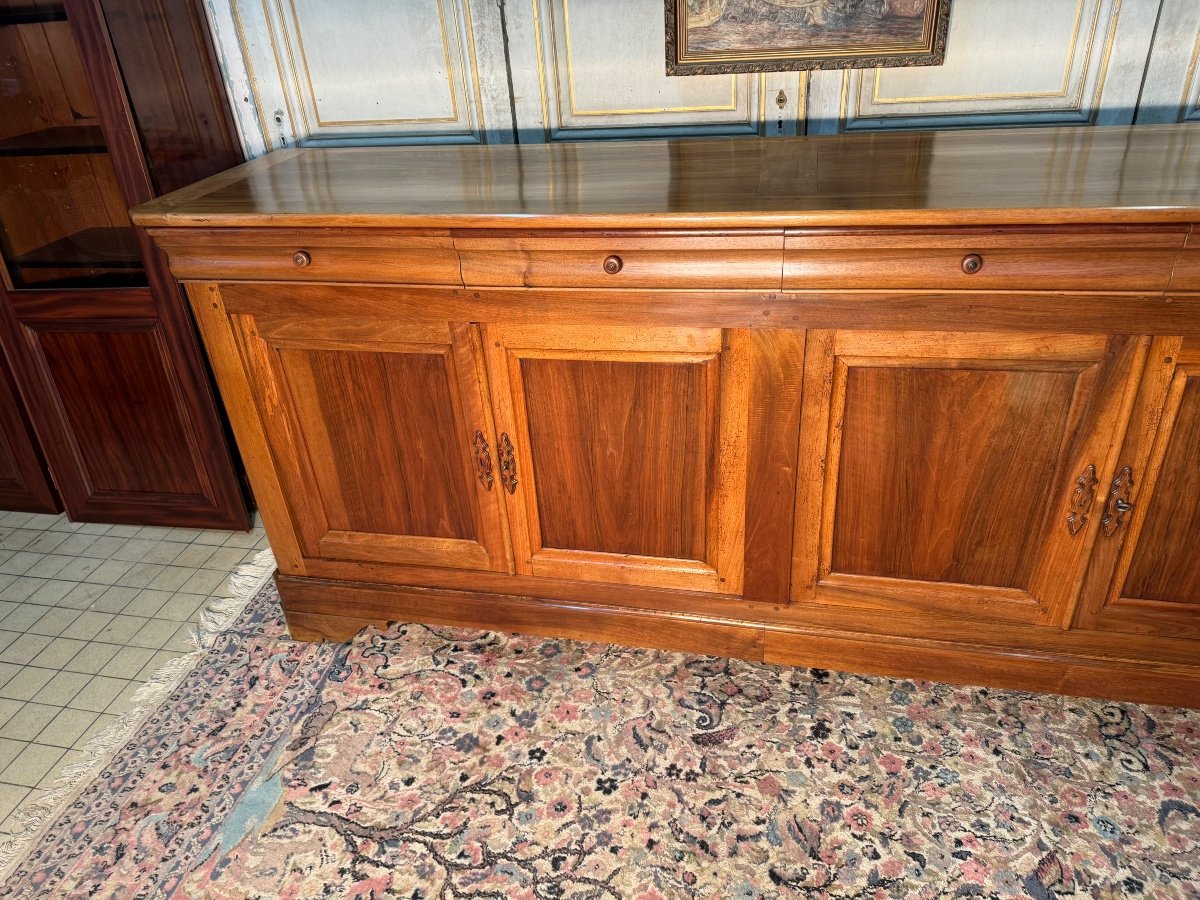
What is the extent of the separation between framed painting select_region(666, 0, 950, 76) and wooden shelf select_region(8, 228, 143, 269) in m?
1.51

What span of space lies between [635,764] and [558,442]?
68 centimetres

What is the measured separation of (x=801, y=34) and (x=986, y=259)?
78 cm

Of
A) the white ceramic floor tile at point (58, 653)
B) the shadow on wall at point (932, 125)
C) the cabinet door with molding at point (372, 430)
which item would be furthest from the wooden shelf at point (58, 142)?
the white ceramic floor tile at point (58, 653)

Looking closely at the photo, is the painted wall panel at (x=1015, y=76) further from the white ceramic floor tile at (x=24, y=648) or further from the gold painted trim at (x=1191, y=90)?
the white ceramic floor tile at (x=24, y=648)

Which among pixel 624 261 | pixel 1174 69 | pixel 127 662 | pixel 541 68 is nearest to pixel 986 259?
pixel 624 261

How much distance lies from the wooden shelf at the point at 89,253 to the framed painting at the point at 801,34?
1.51m

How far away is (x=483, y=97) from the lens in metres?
2.03

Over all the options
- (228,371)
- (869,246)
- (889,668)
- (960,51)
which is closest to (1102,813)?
(889,668)

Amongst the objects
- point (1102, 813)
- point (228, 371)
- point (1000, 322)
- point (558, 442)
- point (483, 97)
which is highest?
point (483, 97)

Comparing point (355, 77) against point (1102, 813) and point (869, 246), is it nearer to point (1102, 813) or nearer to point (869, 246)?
point (869, 246)

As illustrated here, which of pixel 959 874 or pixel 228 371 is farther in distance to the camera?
pixel 228 371

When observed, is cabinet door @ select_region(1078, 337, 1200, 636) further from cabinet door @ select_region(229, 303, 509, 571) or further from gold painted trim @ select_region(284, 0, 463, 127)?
gold painted trim @ select_region(284, 0, 463, 127)

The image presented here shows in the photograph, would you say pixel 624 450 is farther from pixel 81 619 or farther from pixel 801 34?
pixel 81 619

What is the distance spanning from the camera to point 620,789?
167cm
